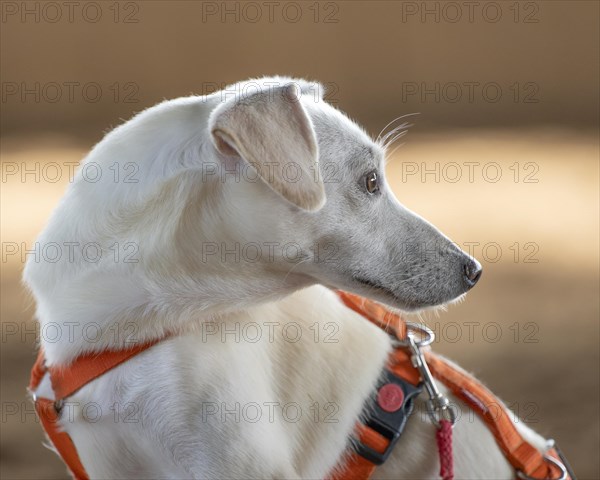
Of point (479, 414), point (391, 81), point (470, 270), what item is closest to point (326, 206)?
point (470, 270)

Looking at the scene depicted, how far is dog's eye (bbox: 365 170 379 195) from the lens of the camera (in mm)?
1404

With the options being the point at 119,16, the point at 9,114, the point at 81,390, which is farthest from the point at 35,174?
the point at 81,390

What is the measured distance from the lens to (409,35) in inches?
196

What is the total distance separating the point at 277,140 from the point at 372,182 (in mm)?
245

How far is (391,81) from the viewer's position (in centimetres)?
506

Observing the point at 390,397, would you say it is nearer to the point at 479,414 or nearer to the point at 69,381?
the point at 479,414

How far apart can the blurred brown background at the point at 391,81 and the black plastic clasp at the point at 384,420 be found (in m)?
2.45

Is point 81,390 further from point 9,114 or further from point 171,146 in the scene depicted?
point 9,114

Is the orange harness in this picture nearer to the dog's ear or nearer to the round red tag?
the round red tag

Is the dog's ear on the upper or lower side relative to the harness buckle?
upper

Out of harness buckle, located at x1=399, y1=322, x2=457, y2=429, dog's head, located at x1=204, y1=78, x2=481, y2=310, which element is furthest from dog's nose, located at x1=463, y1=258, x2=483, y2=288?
harness buckle, located at x1=399, y1=322, x2=457, y2=429

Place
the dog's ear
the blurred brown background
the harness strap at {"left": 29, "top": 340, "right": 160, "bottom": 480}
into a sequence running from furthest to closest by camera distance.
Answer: the blurred brown background
the harness strap at {"left": 29, "top": 340, "right": 160, "bottom": 480}
the dog's ear

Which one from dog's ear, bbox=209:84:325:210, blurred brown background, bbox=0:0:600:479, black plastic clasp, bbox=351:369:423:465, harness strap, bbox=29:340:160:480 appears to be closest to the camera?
dog's ear, bbox=209:84:325:210

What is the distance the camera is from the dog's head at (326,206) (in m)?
1.22
